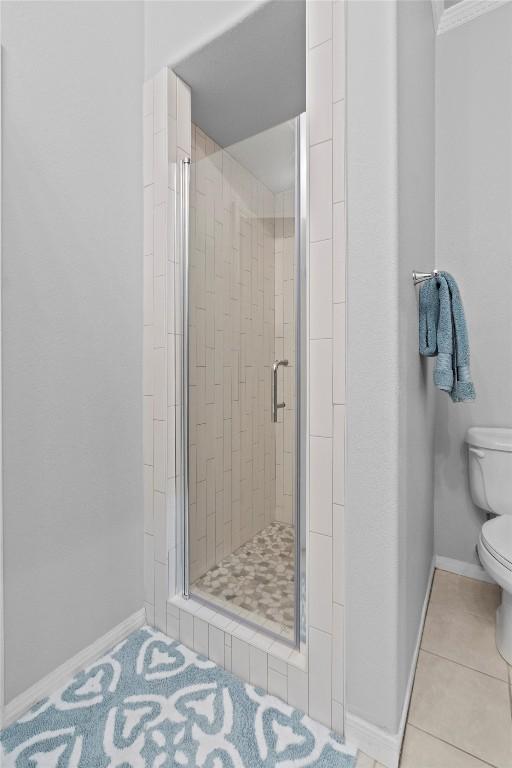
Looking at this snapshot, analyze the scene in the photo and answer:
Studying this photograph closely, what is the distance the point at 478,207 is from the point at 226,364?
4.67ft

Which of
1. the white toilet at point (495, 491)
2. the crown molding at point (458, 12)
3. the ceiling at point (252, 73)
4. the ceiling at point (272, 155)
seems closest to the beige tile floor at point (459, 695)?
the white toilet at point (495, 491)

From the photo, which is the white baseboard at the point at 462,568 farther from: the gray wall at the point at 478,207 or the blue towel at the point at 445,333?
the blue towel at the point at 445,333

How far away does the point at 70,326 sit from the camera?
1.35 m

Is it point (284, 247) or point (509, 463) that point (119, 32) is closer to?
point (284, 247)

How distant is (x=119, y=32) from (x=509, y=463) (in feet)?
7.66

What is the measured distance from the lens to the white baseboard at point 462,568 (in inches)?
76.0

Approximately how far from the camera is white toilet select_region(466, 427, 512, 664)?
4.67 feet

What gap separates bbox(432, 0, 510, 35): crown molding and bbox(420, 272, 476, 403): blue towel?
4.49 feet

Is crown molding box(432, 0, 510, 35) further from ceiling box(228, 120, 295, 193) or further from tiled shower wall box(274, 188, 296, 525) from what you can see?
tiled shower wall box(274, 188, 296, 525)

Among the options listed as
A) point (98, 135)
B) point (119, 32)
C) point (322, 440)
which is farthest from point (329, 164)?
point (119, 32)

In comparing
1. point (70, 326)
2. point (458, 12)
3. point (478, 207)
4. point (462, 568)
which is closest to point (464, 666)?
point (462, 568)

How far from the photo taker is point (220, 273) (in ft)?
5.26

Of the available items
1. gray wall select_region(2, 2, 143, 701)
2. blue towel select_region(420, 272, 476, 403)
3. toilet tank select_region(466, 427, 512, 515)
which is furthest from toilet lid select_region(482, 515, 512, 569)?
gray wall select_region(2, 2, 143, 701)

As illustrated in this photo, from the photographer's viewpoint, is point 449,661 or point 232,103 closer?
point 449,661
